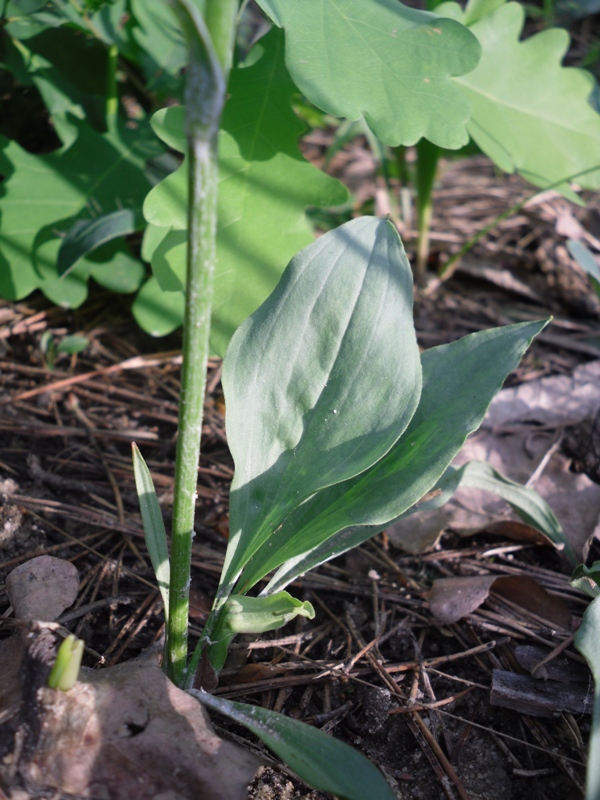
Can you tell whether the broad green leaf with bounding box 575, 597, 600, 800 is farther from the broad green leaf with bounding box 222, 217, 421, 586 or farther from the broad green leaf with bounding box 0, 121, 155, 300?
the broad green leaf with bounding box 0, 121, 155, 300

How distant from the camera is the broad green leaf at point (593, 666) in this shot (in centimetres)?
Result: 74

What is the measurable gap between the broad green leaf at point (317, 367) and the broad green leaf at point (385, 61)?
0.28 metres

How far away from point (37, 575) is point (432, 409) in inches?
28.7

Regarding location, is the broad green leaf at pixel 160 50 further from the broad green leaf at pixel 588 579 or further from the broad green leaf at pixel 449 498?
the broad green leaf at pixel 588 579

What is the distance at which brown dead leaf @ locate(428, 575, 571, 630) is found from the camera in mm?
1183

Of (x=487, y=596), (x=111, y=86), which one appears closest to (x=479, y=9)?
(x=111, y=86)

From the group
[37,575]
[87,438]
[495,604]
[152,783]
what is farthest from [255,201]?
[152,783]

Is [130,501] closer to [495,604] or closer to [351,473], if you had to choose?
[351,473]

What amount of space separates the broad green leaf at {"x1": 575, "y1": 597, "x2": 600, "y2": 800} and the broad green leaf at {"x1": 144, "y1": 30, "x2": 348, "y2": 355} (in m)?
0.85

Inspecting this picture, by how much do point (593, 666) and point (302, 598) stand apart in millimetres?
568

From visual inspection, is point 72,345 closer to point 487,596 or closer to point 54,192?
point 54,192

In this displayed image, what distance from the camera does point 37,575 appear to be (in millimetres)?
1075

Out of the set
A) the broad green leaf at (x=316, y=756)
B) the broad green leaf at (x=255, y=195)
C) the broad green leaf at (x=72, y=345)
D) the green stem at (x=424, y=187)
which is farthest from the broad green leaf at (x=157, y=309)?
the broad green leaf at (x=316, y=756)

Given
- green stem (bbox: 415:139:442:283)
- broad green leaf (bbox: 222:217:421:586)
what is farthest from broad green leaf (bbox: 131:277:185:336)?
green stem (bbox: 415:139:442:283)
